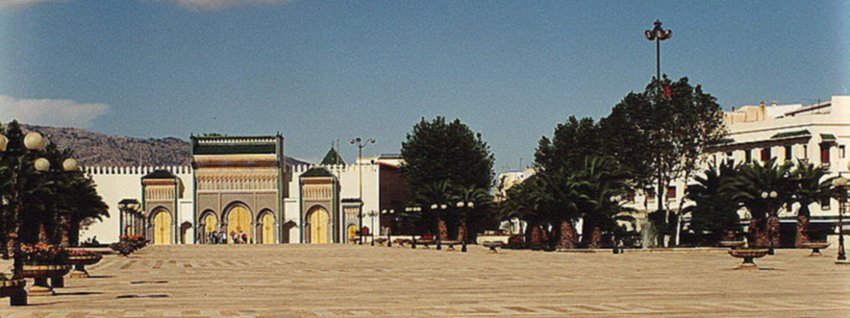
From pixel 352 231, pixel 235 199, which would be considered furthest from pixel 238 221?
pixel 352 231

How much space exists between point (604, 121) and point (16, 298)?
46.0 m

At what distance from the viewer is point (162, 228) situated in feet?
295

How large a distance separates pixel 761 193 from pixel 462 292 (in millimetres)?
36058

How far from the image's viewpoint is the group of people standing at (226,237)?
8812 cm

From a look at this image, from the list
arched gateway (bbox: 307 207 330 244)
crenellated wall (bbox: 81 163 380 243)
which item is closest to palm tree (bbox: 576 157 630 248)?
arched gateway (bbox: 307 207 330 244)

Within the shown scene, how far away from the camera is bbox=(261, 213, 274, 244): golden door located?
90062 millimetres

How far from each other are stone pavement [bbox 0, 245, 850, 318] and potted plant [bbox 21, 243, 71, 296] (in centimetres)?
38

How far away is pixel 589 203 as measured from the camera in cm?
5506

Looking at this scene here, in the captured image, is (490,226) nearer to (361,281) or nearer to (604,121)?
(604,121)

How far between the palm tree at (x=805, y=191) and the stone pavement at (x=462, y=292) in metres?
23.2

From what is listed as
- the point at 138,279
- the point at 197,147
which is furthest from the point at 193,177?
the point at 138,279

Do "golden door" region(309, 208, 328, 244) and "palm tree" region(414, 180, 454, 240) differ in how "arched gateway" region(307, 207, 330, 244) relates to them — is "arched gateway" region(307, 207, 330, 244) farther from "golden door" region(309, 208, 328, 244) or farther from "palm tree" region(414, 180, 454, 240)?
"palm tree" region(414, 180, 454, 240)

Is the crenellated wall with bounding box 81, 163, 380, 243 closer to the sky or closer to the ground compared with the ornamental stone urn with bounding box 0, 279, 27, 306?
closer to the sky

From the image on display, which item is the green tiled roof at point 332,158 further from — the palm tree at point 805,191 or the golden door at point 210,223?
the palm tree at point 805,191
